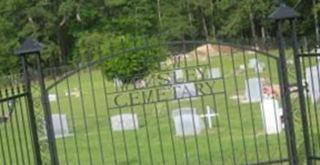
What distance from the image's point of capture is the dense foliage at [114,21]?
57500 millimetres

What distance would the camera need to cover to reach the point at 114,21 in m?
60.0

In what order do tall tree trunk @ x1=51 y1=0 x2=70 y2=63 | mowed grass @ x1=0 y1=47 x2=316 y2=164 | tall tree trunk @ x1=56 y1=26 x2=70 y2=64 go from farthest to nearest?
1. tall tree trunk @ x1=56 y1=26 x2=70 y2=64
2. tall tree trunk @ x1=51 y1=0 x2=70 y2=63
3. mowed grass @ x1=0 y1=47 x2=316 y2=164

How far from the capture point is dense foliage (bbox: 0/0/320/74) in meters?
57.5

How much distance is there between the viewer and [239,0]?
58.1m

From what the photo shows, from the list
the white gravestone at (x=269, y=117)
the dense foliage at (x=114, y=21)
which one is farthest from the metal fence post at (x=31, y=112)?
the dense foliage at (x=114, y=21)

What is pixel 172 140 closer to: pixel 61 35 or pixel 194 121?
pixel 194 121

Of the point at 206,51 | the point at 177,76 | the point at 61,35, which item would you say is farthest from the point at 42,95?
the point at 61,35

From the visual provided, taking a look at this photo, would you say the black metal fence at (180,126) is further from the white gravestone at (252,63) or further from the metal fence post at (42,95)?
the white gravestone at (252,63)

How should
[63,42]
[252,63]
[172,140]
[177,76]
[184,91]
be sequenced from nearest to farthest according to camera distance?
[184,91]
[172,140]
[177,76]
[252,63]
[63,42]

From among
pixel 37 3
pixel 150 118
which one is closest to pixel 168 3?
pixel 37 3

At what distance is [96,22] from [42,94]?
56.4 meters

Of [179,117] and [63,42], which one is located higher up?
[63,42]

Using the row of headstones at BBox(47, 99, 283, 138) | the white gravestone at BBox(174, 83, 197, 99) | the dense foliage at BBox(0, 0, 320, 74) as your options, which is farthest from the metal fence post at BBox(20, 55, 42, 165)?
the dense foliage at BBox(0, 0, 320, 74)

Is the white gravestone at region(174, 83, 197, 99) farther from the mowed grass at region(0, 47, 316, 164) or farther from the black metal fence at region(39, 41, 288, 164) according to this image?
the mowed grass at region(0, 47, 316, 164)
